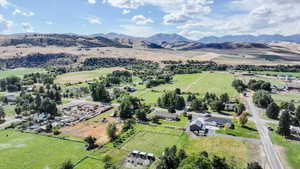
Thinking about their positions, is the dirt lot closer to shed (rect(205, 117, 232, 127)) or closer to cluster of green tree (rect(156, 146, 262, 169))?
cluster of green tree (rect(156, 146, 262, 169))

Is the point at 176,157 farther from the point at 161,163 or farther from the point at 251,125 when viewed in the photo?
the point at 251,125

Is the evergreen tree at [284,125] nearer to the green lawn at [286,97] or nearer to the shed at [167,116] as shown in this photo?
the shed at [167,116]

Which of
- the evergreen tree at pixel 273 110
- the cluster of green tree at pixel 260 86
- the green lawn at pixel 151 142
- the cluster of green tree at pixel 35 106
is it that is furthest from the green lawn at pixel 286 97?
the cluster of green tree at pixel 35 106

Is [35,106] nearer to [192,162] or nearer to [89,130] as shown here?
[89,130]

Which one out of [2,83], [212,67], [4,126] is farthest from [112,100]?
[212,67]

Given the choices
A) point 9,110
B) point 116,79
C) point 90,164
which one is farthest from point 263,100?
point 9,110

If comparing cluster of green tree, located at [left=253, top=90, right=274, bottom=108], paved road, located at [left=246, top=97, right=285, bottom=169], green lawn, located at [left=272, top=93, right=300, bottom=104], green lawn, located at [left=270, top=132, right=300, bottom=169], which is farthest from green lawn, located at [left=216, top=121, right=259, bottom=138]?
green lawn, located at [left=272, top=93, right=300, bottom=104]
